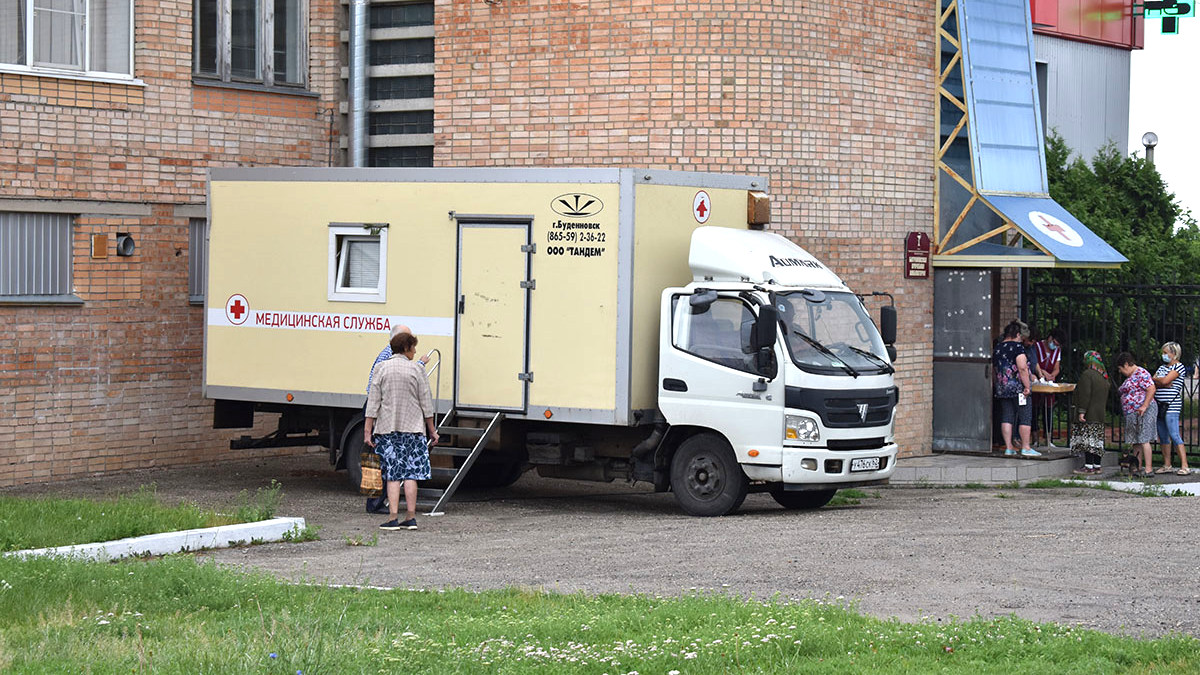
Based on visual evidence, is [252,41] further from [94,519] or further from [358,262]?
[94,519]

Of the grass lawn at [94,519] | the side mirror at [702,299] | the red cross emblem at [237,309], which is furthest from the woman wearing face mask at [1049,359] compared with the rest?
the grass lawn at [94,519]

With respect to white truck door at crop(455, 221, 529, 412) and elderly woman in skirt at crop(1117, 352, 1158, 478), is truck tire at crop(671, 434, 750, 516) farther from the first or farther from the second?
elderly woman in skirt at crop(1117, 352, 1158, 478)

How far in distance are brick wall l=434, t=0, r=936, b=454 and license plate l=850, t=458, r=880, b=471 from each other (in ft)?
14.0

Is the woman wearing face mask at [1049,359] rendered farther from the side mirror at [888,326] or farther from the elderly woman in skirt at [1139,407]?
the side mirror at [888,326]

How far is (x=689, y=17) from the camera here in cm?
1812

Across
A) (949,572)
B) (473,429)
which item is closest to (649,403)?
(473,429)

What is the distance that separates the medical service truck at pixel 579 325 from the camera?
570 inches

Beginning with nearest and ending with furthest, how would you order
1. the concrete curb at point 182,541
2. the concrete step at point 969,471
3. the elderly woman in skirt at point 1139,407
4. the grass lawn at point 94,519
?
the concrete curb at point 182,541 < the grass lawn at point 94,519 < the concrete step at point 969,471 < the elderly woman in skirt at point 1139,407

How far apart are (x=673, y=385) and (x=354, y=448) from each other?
3.54 meters

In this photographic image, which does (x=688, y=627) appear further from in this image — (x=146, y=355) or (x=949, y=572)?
(x=146, y=355)

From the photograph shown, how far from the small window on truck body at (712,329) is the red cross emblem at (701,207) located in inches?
39.0

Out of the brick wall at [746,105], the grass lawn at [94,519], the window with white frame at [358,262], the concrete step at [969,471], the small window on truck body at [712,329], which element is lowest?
the concrete step at [969,471]

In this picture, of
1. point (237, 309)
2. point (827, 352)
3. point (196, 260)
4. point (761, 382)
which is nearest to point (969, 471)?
point (827, 352)

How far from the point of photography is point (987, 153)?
1964 centimetres
